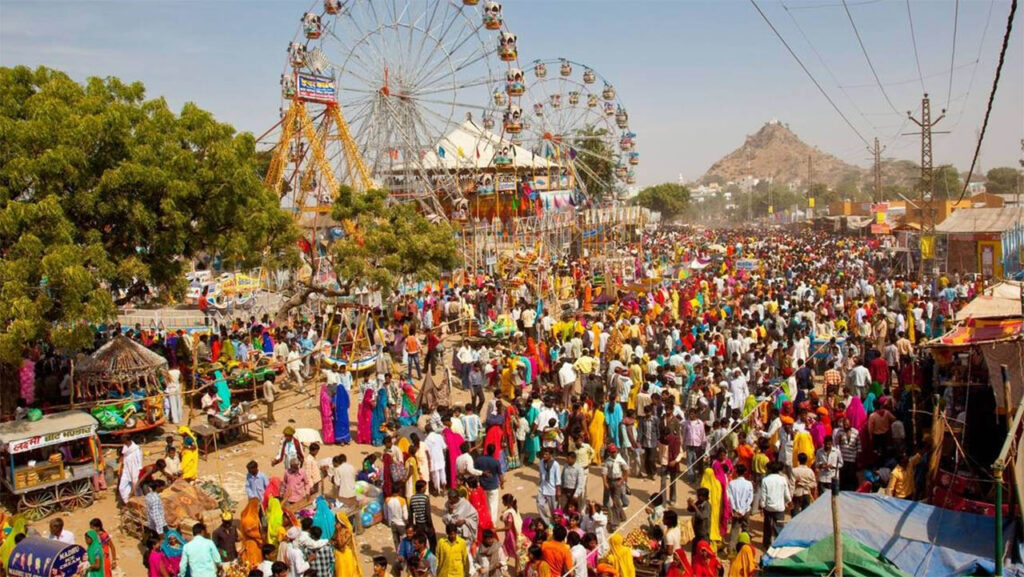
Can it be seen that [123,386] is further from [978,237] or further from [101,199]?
[978,237]

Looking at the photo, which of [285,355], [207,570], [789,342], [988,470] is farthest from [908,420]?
[285,355]

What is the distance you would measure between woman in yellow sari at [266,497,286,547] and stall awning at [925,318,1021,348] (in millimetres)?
7043

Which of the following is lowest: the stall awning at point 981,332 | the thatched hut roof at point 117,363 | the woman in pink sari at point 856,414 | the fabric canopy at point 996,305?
the woman in pink sari at point 856,414

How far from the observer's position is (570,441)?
1155cm

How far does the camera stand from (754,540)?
352 inches

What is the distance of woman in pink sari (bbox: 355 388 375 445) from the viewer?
40.1 feet

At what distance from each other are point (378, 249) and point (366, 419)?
6607mm

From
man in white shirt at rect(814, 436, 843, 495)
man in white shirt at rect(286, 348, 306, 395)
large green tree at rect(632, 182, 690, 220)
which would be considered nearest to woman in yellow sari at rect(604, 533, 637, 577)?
man in white shirt at rect(814, 436, 843, 495)

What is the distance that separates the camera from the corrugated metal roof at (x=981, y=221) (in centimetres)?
2648

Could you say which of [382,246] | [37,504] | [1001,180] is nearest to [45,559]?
[37,504]

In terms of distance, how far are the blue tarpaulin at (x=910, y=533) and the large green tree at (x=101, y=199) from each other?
9.20 meters

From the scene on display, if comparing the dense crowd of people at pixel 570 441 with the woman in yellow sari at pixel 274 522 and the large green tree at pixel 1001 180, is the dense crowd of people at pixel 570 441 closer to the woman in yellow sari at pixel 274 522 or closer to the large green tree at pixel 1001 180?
the woman in yellow sari at pixel 274 522

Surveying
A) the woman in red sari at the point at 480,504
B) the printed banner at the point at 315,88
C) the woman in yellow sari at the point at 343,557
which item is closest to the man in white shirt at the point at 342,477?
the woman in red sari at the point at 480,504

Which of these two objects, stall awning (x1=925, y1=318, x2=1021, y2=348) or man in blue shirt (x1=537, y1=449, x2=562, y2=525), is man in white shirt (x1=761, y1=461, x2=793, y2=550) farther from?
stall awning (x1=925, y1=318, x2=1021, y2=348)
